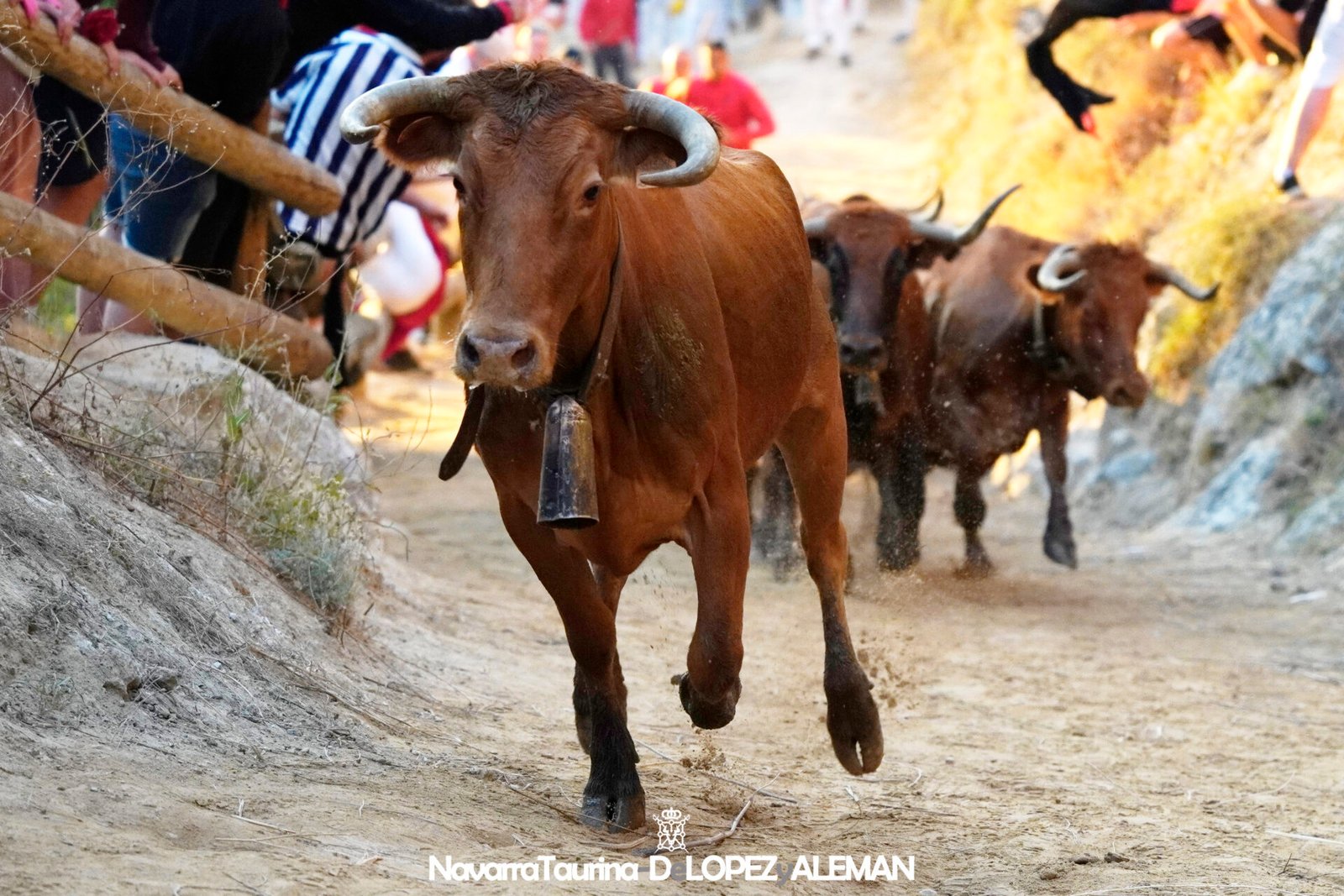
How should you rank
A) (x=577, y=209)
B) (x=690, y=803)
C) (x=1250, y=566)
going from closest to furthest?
(x=577, y=209) → (x=690, y=803) → (x=1250, y=566)

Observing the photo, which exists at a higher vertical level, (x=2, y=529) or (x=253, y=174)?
(x=253, y=174)

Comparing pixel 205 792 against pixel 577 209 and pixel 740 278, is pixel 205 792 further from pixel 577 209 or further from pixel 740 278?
pixel 740 278

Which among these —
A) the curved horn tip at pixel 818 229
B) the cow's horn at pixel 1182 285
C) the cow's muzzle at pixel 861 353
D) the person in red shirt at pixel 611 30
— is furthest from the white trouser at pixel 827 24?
the cow's muzzle at pixel 861 353

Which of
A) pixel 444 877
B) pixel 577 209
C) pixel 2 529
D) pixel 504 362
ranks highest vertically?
pixel 577 209

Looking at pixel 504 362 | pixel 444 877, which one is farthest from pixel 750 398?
pixel 444 877

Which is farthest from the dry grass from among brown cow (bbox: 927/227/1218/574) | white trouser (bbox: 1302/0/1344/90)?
brown cow (bbox: 927/227/1218/574)

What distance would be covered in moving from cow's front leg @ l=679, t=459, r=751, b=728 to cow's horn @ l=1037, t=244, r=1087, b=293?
569 centimetres

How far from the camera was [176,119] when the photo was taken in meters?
6.20

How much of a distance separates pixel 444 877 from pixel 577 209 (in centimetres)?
158

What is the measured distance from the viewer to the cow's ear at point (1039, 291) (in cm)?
1005

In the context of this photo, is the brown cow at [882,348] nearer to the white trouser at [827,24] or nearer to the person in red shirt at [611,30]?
the person in red shirt at [611,30]

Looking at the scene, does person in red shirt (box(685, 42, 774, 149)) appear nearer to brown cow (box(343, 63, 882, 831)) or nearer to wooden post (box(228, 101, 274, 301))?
wooden post (box(228, 101, 274, 301))

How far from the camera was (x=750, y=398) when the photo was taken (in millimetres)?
5168

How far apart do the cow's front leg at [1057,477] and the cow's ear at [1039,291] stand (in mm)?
602
